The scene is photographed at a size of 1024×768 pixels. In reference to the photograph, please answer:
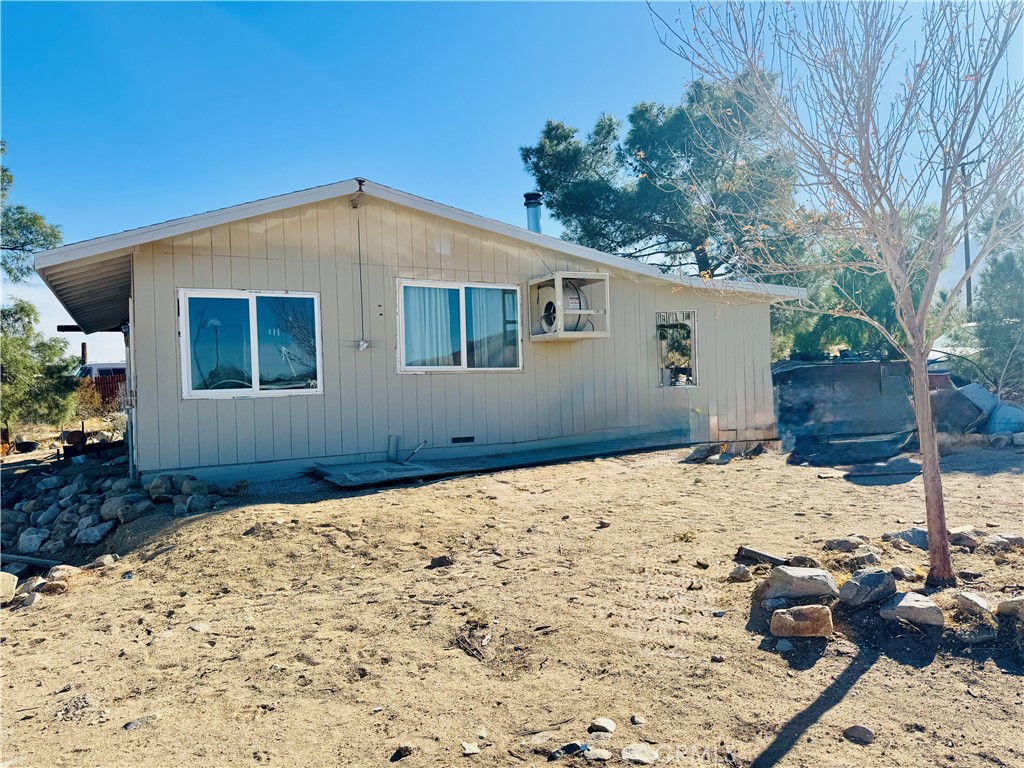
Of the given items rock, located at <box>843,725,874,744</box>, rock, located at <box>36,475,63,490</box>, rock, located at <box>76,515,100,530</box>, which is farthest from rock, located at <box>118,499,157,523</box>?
rock, located at <box>843,725,874,744</box>

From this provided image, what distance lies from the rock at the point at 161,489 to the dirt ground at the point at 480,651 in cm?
68

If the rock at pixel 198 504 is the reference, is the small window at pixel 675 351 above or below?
above

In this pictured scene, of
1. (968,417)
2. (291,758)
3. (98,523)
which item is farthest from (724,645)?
(968,417)

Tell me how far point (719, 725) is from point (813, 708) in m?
0.37

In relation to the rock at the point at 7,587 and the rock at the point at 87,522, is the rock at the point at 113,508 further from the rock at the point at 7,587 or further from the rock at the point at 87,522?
the rock at the point at 7,587

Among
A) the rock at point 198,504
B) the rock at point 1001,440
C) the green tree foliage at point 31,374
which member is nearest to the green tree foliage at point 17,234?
the green tree foliage at point 31,374

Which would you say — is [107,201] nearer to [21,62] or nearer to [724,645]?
[21,62]

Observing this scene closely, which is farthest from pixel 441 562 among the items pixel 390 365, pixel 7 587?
pixel 390 365

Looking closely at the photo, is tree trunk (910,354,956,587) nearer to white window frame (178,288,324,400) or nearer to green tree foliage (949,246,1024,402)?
white window frame (178,288,324,400)

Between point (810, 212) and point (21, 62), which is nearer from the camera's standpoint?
point (810, 212)

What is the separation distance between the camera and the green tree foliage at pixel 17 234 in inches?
476

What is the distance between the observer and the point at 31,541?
566cm

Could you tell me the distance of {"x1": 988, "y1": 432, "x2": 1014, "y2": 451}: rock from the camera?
7.82 m

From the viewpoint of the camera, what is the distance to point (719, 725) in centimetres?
226
